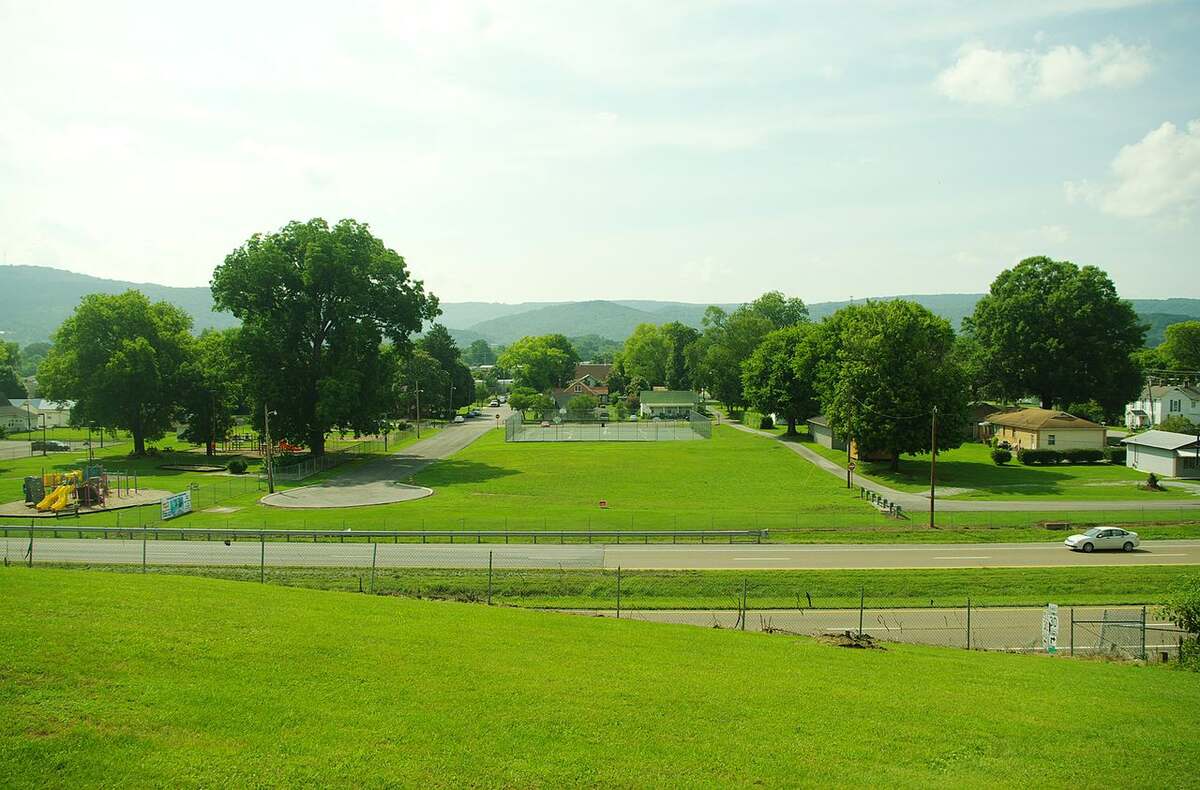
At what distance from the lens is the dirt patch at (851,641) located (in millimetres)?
19516

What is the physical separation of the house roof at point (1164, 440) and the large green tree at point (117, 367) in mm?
81307

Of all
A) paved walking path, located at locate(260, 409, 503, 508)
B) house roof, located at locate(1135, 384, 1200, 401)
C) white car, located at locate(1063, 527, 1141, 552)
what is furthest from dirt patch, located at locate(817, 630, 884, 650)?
Result: house roof, located at locate(1135, 384, 1200, 401)

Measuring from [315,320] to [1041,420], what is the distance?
6335cm

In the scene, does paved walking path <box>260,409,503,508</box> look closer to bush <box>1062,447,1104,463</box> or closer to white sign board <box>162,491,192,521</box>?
white sign board <box>162,491,192,521</box>

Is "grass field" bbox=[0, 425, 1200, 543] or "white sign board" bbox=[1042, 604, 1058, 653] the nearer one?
"white sign board" bbox=[1042, 604, 1058, 653]

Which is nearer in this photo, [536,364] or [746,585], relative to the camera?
[746,585]

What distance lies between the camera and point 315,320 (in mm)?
65562

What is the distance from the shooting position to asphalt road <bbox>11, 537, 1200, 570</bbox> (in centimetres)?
3150

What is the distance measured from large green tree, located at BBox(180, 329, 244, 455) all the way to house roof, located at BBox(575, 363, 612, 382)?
106 m

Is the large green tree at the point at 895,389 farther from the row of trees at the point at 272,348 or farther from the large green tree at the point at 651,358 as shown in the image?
the large green tree at the point at 651,358

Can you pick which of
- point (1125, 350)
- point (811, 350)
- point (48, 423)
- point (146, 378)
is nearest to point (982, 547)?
point (811, 350)

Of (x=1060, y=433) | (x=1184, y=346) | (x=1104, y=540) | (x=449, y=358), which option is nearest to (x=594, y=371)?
(x=449, y=358)

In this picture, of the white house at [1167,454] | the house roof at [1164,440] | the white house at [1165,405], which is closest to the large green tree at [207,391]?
the house roof at [1164,440]

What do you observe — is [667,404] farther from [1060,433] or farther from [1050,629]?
[1050,629]
